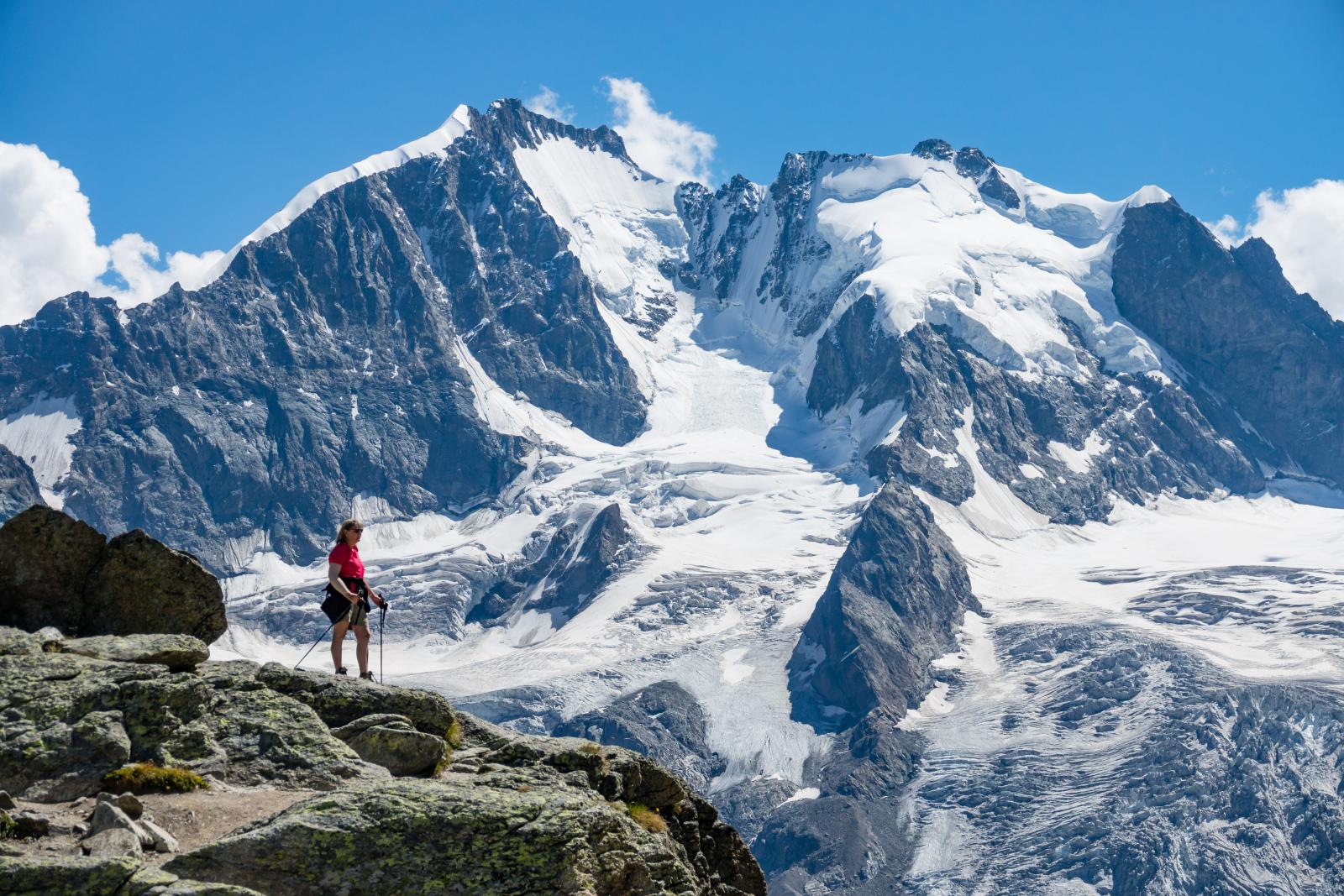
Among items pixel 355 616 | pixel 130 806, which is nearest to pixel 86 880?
pixel 130 806

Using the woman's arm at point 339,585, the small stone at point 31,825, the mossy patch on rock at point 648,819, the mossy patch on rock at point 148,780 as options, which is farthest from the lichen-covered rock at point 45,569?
the mossy patch on rock at point 648,819

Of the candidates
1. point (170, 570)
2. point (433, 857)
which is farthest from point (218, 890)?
point (170, 570)

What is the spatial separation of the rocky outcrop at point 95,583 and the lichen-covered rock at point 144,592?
15 mm

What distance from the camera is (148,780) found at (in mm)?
24734

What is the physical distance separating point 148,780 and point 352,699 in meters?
4.44

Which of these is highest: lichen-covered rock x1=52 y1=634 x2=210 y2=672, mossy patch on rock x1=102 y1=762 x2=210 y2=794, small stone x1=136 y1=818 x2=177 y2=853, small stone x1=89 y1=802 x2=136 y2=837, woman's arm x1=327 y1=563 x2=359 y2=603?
woman's arm x1=327 y1=563 x2=359 y2=603

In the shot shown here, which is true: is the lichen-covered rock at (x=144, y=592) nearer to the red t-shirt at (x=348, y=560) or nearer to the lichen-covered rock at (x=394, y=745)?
the red t-shirt at (x=348, y=560)

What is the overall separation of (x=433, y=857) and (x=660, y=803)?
8940mm

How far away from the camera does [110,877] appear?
66.8 feet

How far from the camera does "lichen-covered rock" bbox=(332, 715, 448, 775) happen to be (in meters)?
27.3

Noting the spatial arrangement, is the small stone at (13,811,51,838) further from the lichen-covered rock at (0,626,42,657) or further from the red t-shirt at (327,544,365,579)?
the red t-shirt at (327,544,365,579)

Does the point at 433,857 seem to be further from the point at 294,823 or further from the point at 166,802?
the point at 166,802

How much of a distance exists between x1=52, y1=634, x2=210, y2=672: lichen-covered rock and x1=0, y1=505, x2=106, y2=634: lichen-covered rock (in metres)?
2.42

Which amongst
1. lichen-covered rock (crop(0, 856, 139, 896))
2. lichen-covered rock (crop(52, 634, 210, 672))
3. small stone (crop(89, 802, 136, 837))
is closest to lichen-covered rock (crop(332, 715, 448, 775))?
lichen-covered rock (crop(52, 634, 210, 672))
